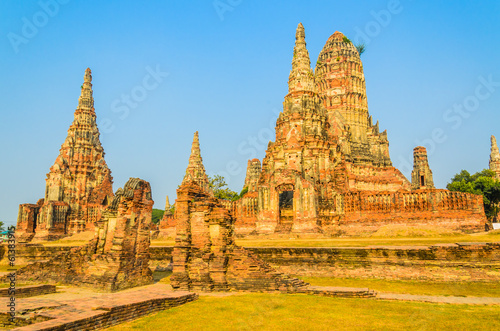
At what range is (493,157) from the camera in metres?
66.7

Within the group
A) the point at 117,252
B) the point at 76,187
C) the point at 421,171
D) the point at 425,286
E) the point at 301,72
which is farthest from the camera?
the point at 421,171

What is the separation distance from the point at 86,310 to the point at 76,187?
3997 cm

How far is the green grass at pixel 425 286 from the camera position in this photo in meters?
12.2

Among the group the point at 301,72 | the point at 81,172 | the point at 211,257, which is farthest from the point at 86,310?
the point at 81,172

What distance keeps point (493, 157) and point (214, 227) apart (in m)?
67.9

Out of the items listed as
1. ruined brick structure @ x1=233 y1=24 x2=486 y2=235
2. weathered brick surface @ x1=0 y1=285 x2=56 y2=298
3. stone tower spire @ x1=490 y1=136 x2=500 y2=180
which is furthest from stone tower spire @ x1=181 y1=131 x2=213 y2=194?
stone tower spire @ x1=490 y1=136 x2=500 y2=180

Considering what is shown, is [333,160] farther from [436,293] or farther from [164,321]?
[164,321]

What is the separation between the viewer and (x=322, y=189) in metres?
31.8

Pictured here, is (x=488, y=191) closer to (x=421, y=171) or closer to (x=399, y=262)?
(x=421, y=171)

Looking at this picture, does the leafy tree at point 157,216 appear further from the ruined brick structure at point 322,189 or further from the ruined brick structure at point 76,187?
the ruined brick structure at point 322,189

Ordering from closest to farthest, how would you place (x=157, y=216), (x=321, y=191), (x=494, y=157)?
(x=321, y=191), (x=494, y=157), (x=157, y=216)

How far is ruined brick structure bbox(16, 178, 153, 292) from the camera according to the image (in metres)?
13.0

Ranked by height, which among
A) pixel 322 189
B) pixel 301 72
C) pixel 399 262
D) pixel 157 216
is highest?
pixel 301 72

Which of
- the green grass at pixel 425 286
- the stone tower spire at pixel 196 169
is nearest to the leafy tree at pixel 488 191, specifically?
the stone tower spire at pixel 196 169
